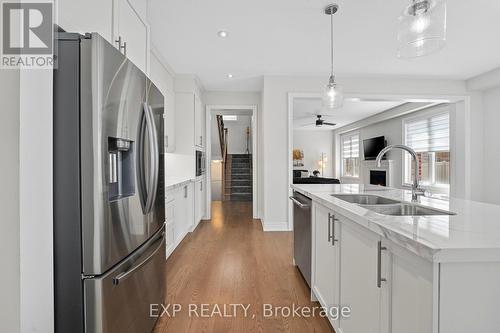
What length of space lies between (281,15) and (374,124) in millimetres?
6294

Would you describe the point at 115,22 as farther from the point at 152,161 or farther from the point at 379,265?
the point at 379,265

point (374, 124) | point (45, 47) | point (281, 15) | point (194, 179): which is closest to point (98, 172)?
point (45, 47)

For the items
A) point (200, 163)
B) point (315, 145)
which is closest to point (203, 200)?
point (200, 163)

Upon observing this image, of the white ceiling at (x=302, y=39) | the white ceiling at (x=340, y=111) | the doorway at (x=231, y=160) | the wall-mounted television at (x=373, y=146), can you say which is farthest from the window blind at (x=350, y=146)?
the white ceiling at (x=302, y=39)

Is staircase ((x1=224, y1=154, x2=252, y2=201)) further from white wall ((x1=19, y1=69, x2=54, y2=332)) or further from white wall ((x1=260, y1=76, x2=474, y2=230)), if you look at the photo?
white wall ((x1=19, y1=69, x2=54, y2=332))

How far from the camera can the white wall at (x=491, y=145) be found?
4.46 metres

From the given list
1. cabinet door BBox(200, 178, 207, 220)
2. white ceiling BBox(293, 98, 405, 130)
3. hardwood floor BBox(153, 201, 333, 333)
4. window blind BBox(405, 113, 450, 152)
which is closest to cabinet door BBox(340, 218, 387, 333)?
hardwood floor BBox(153, 201, 333, 333)

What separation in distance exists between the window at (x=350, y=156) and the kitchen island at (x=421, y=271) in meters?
8.29

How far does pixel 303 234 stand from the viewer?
2.34 m

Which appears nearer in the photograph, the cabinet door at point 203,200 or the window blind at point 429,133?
the cabinet door at point 203,200

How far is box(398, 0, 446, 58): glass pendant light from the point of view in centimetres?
149

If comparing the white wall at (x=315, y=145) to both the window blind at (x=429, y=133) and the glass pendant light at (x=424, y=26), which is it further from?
the glass pendant light at (x=424, y=26)

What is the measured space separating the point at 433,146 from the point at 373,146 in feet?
6.74

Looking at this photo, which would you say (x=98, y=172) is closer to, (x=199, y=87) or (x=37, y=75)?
(x=37, y=75)
